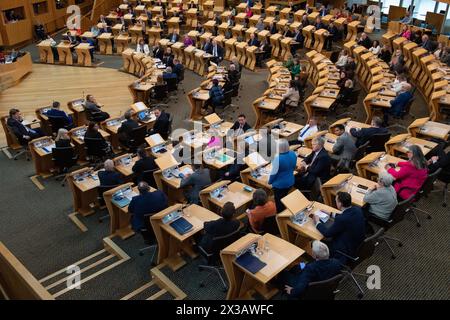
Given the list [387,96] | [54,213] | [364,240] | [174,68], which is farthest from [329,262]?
[174,68]

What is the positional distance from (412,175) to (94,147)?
20.6ft

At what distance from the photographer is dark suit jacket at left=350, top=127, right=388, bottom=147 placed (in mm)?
7594

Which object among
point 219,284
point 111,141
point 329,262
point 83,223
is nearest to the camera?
point 329,262

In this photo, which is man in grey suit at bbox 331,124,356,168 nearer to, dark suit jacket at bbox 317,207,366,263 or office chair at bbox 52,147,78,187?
dark suit jacket at bbox 317,207,366,263

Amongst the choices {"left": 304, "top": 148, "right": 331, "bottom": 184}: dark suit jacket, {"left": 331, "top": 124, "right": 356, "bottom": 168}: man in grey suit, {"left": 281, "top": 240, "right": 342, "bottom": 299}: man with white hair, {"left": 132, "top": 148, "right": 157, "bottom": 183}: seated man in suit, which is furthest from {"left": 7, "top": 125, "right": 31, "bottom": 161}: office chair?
{"left": 281, "top": 240, "right": 342, "bottom": 299}: man with white hair

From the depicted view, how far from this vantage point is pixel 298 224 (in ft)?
17.7

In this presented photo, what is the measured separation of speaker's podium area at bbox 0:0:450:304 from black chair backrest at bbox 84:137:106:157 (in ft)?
0.09

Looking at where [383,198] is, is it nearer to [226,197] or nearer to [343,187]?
[343,187]

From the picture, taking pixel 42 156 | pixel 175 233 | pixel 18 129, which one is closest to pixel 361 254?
pixel 175 233

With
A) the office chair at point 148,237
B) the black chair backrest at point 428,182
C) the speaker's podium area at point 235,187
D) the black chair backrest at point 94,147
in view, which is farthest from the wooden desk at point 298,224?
the black chair backrest at point 94,147

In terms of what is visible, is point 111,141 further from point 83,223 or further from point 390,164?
point 390,164

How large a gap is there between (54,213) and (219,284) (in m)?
3.82
